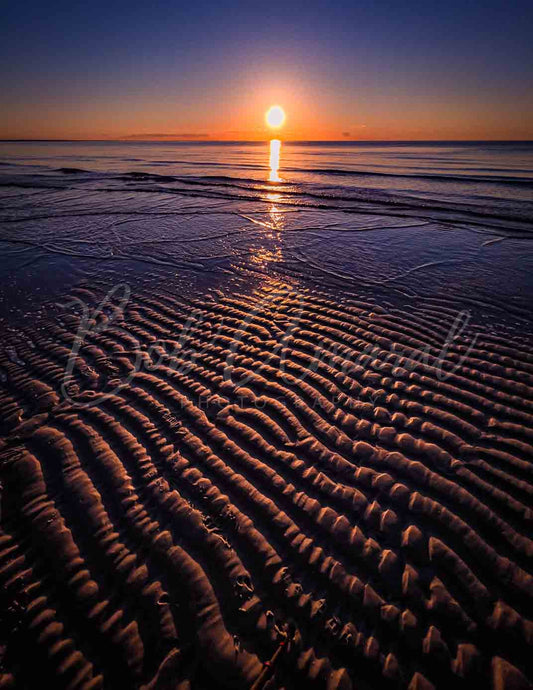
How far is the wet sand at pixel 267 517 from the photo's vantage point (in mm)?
2086

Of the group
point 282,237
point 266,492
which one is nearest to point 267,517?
point 266,492

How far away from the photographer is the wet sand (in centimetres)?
209

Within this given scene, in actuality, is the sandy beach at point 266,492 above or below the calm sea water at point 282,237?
below


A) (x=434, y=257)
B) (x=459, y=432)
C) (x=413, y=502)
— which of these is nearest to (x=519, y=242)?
(x=434, y=257)

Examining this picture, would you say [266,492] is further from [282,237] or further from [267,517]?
[282,237]

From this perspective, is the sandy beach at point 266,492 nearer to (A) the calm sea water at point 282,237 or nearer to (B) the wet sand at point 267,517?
(B) the wet sand at point 267,517

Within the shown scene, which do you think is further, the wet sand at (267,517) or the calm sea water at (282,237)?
the calm sea water at (282,237)

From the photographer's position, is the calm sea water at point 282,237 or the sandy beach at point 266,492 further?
the calm sea water at point 282,237

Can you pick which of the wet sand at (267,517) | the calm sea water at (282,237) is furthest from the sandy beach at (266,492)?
the calm sea water at (282,237)

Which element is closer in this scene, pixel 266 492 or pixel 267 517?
pixel 267 517

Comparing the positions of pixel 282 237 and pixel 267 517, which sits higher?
pixel 282 237

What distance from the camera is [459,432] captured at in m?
3.52

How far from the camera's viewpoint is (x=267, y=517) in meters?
2.77

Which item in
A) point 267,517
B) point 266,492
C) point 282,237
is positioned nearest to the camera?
point 267,517
